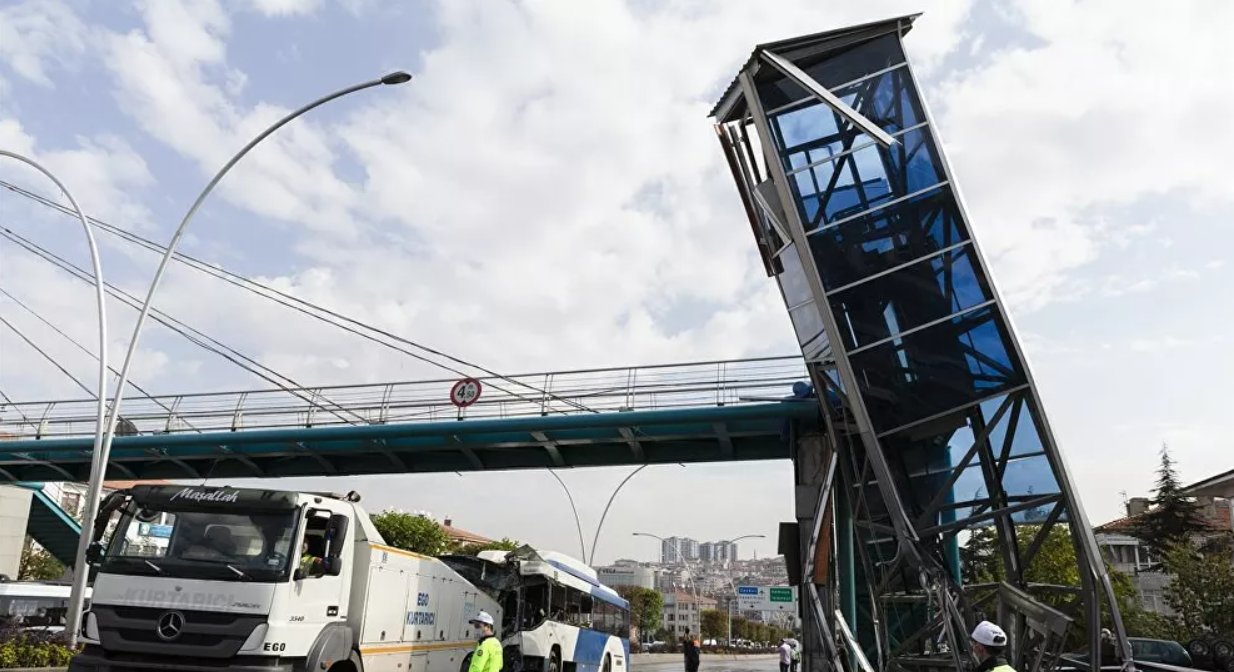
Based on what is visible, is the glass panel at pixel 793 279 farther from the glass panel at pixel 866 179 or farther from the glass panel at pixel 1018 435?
the glass panel at pixel 1018 435

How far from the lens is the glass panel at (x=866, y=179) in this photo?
14586 millimetres

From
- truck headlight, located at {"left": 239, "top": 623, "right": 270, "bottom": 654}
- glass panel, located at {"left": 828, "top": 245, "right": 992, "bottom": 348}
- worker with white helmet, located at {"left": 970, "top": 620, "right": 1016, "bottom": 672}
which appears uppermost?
glass panel, located at {"left": 828, "top": 245, "right": 992, "bottom": 348}

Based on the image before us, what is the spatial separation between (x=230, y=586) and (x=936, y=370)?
10845 millimetres

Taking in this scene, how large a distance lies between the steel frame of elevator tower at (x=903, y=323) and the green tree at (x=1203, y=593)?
18.1 m

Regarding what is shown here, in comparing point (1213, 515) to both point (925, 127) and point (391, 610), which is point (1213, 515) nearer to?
point (925, 127)

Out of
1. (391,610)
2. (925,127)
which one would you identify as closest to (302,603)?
(391,610)

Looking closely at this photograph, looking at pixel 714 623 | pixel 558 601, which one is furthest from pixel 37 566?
pixel 714 623

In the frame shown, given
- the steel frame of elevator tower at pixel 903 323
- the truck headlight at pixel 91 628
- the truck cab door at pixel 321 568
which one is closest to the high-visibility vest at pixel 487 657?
the truck cab door at pixel 321 568

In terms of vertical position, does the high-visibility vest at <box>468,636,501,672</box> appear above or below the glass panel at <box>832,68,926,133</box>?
below

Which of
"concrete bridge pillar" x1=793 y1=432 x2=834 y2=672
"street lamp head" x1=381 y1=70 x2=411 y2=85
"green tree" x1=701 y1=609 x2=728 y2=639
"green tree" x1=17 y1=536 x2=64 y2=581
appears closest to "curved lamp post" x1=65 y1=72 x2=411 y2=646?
"street lamp head" x1=381 y1=70 x2=411 y2=85

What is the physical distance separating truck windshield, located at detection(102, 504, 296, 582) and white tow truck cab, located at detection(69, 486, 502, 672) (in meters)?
0.01

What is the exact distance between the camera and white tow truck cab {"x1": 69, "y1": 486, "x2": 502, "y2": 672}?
369 inches

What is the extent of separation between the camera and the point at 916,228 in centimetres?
1456

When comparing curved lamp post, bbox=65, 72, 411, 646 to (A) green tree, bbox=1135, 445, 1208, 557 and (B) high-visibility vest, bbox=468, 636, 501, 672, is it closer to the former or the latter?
(B) high-visibility vest, bbox=468, 636, 501, 672
